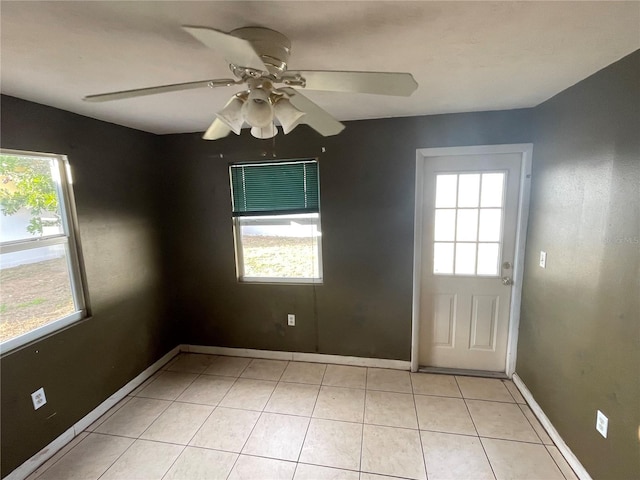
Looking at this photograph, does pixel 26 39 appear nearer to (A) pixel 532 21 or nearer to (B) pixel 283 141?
(B) pixel 283 141

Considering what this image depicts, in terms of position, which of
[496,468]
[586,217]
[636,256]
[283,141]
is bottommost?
[496,468]

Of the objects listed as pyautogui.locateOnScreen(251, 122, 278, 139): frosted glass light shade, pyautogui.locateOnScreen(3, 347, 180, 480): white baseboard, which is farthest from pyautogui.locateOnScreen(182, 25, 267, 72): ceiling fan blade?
pyautogui.locateOnScreen(3, 347, 180, 480): white baseboard

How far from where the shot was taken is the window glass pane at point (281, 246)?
2879 millimetres

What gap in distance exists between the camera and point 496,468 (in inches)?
71.6

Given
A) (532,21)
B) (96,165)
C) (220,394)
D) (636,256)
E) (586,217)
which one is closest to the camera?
(532,21)

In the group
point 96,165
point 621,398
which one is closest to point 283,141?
point 96,165

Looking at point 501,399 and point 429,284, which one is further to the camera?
point 429,284

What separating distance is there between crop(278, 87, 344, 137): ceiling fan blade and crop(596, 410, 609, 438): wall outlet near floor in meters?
2.03

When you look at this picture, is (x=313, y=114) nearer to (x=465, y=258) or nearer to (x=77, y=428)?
(x=465, y=258)

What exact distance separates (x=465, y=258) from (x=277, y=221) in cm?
174

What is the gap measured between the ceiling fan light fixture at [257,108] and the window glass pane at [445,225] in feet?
6.39

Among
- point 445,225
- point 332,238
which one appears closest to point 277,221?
point 332,238

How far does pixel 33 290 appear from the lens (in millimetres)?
1957

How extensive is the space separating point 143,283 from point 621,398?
3.41m
